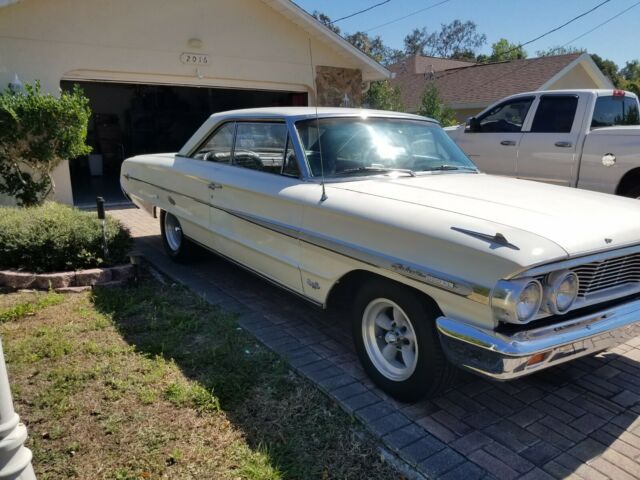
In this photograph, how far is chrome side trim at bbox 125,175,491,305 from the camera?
2475 millimetres

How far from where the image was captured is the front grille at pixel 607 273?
2707 millimetres

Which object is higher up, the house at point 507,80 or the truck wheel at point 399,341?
the house at point 507,80

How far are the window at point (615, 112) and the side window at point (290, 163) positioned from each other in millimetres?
4841

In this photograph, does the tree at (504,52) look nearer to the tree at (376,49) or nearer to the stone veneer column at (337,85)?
the tree at (376,49)

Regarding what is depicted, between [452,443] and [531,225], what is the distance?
1.26m

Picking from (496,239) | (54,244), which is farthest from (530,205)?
(54,244)

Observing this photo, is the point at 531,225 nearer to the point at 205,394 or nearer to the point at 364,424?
the point at 364,424

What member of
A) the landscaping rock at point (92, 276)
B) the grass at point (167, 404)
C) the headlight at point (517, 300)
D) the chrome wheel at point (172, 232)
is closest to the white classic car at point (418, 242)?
the headlight at point (517, 300)

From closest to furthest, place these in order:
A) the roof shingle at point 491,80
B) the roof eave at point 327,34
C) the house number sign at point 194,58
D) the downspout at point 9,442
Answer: the downspout at point 9,442 < the house number sign at point 194,58 < the roof eave at point 327,34 < the roof shingle at point 491,80

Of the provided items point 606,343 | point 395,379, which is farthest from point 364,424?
point 606,343

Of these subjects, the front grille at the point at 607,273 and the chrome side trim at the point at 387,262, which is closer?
the chrome side trim at the point at 387,262

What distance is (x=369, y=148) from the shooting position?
13.0ft

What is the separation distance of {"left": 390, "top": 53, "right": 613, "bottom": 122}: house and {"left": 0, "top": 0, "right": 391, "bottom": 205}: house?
872 centimetres

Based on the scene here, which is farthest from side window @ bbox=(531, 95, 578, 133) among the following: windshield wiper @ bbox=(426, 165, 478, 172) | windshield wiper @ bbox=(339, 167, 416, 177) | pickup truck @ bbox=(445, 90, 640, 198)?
windshield wiper @ bbox=(339, 167, 416, 177)
